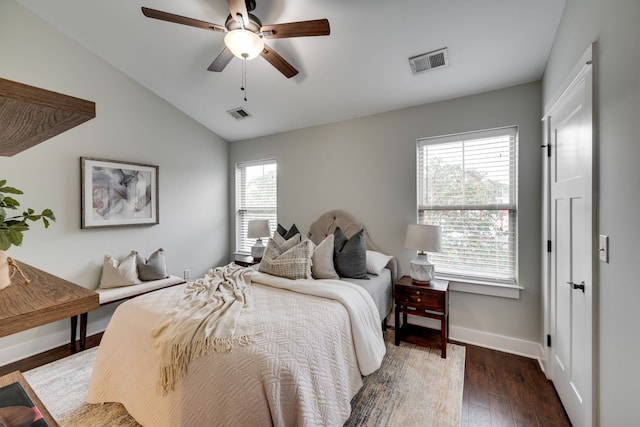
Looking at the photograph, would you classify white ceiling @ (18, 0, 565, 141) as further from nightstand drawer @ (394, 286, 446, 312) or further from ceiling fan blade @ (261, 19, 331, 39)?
nightstand drawer @ (394, 286, 446, 312)

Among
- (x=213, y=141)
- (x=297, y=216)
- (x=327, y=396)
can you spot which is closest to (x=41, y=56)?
(x=213, y=141)

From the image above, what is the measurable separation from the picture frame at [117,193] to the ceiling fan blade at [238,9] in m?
2.48

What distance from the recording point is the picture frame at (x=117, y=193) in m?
3.10

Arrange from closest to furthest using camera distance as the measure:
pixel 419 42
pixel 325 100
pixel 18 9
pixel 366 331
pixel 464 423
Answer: pixel 464 423 < pixel 366 331 < pixel 419 42 < pixel 18 9 < pixel 325 100

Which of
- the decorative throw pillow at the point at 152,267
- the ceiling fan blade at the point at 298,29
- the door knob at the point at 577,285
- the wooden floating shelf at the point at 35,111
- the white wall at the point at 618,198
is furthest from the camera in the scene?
the decorative throw pillow at the point at 152,267

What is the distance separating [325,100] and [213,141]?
2130mm

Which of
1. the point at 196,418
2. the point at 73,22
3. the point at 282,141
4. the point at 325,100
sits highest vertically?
the point at 73,22

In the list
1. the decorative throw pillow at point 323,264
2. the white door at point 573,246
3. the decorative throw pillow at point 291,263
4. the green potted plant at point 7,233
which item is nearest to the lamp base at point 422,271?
the decorative throw pillow at point 323,264

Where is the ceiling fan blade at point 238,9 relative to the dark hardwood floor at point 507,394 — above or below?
above

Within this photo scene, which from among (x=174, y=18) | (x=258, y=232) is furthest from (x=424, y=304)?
(x=174, y=18)

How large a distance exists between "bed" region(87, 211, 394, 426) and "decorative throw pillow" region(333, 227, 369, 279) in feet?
1.45

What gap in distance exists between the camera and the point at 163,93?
3.64 meters

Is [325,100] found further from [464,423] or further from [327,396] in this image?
[464,423]

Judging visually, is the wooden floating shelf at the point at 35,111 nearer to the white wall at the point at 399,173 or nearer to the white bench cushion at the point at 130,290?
the white bench cushion at the point at 130,290
